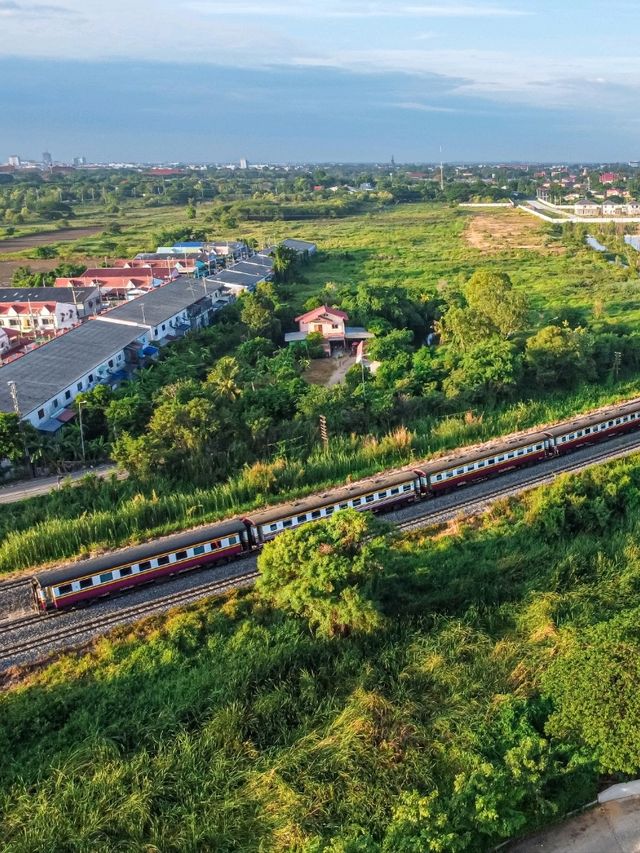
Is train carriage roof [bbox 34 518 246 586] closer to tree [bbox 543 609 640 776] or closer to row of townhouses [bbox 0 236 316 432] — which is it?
tree [bbox 543 609 640 776]

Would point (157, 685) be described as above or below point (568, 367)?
below

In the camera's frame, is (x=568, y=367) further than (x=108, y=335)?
No

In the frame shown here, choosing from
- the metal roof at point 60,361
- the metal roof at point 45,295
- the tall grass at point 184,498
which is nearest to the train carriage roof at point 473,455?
the tall grass at point 184,498

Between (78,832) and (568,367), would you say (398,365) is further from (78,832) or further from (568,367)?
(78,832)

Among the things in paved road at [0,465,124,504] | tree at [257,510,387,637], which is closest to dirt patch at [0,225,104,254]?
paved road at [0,465,124,504]

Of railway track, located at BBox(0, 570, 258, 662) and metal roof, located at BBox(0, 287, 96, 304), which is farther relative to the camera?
metal roof, located at BBox(0, 287, 96, 304)

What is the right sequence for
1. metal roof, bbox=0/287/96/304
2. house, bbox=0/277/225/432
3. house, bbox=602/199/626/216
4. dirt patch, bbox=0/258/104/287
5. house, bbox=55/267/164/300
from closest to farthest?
house, bbox=0/277/225/432 → metal roof, bbox=0/287/96/304 → house, bbox=55/267/164/300 → dirt patch, bbox=0/258/104/287 → house, bbox=602/199/626/216

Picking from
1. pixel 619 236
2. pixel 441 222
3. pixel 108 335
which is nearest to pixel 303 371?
pixel 108 335

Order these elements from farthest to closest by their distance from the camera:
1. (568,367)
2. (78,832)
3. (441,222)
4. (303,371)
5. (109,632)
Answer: (441,222)
(303,371)
(568,367)
(109,632)
(78,832)
